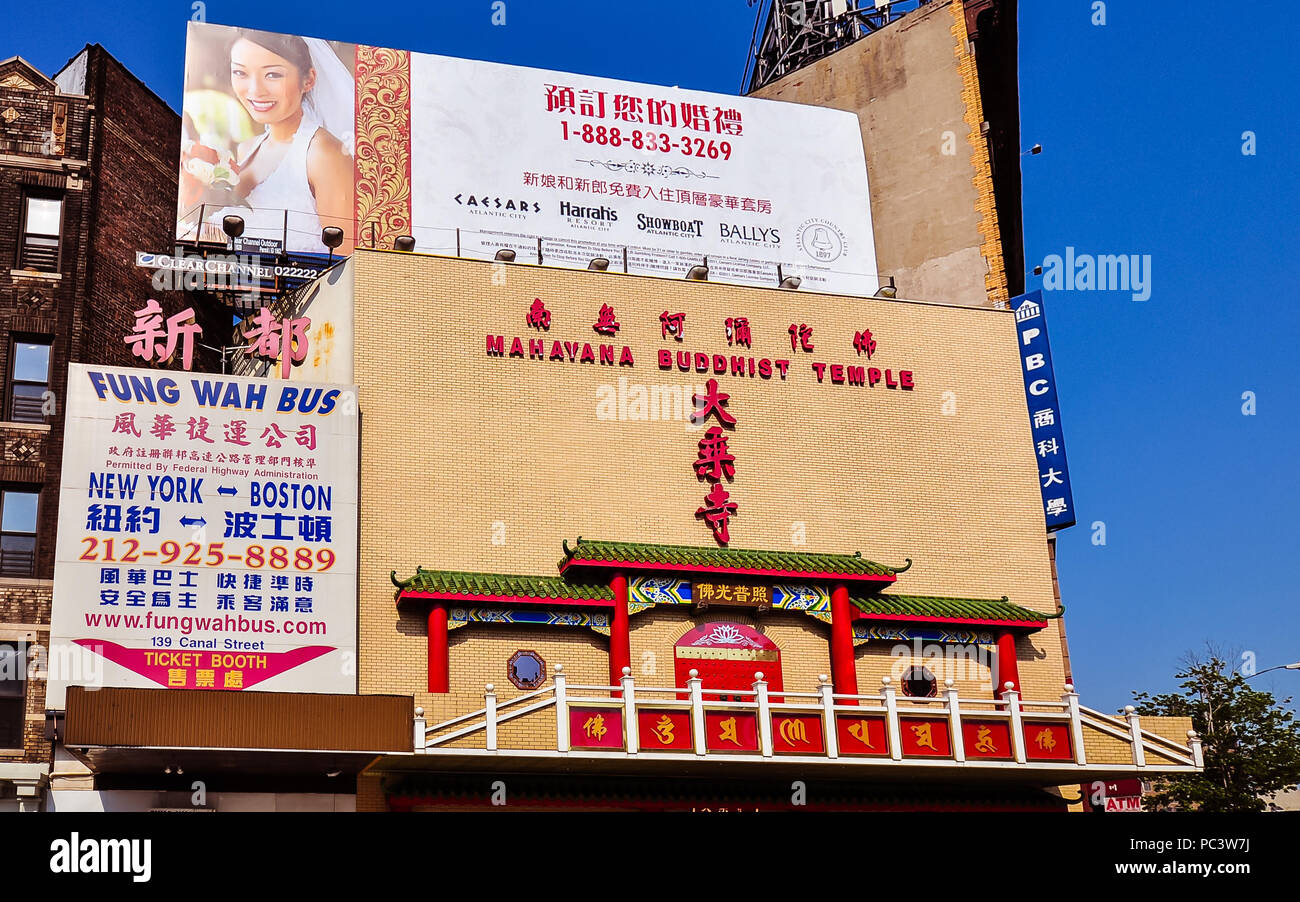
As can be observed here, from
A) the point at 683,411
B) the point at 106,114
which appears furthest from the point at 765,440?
the point at 106,114

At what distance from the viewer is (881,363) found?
33.9 meters

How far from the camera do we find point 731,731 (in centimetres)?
2623

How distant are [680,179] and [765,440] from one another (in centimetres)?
1049

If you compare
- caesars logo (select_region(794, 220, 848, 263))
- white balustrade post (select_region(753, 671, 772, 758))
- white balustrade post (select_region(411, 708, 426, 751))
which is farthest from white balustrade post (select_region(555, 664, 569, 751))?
caesars logo (select_region(794, 220, 848, 263))

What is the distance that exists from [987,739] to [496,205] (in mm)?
18424

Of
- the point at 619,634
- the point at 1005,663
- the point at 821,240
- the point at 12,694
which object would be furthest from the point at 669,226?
the point at 12,694

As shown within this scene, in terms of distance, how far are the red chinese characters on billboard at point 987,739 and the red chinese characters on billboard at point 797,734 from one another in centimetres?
299

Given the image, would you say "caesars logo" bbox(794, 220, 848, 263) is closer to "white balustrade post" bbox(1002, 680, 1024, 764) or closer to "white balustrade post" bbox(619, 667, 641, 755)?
"white balustrade post" bbox(1002, 680, 1024, 764)

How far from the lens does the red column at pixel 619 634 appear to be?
28.4 m

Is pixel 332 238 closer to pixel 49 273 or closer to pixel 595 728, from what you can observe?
pixel 49 273

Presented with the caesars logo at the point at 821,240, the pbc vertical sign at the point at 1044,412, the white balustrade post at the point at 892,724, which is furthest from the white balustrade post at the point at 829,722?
the caesars logo at the point at 821,240

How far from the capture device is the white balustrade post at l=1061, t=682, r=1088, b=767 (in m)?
28.1
